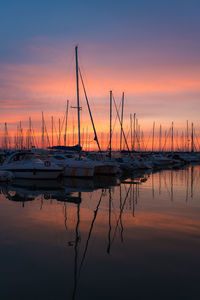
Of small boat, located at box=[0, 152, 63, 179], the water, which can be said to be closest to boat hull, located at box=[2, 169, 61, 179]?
small boat, located at box=[0, 152, 63, 179]

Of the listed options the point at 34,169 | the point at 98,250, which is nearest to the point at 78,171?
the point at 34,169

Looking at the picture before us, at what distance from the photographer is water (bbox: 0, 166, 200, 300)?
5520mm

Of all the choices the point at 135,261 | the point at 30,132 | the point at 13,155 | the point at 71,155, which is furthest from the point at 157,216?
the point at 30,132

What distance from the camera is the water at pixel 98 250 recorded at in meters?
5.52

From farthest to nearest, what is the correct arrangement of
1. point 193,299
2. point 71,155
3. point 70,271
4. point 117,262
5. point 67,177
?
point 71,155
point 67,177
point 117,262
point 70,271
point 193,299

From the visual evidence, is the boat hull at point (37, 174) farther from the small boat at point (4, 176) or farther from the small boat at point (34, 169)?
the small boat at point (4, 176)

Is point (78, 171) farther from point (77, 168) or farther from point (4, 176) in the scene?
point (4, 176)

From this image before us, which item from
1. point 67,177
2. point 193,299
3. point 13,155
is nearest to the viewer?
point 193,299

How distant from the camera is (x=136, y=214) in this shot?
11.9 meters

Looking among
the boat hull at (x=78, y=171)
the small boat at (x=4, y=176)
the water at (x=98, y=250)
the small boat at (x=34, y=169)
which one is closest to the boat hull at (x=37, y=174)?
the small boat at (x=34, y=169)

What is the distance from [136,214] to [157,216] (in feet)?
2.67

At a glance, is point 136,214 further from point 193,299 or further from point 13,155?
point 13,155

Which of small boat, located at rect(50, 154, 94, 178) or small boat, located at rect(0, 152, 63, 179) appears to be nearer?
small boat, located at rect(0, 152, 63, 179)

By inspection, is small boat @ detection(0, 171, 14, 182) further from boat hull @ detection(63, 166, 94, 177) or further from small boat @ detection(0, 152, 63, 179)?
boat hull @ detection(63, 166, 94, 177)
